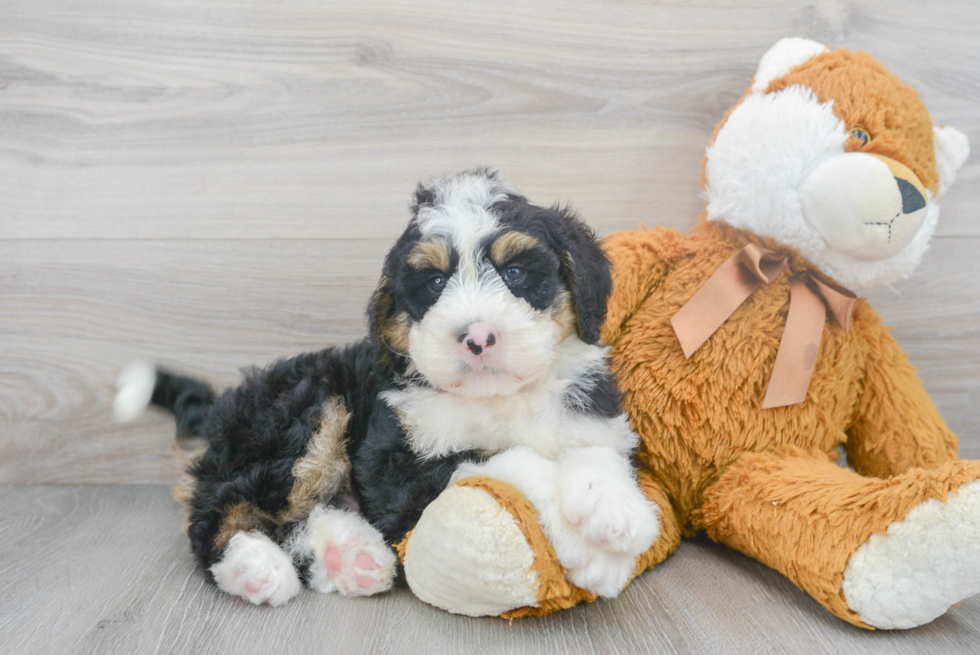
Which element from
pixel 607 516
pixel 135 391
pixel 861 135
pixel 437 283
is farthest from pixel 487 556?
pixel 861 135

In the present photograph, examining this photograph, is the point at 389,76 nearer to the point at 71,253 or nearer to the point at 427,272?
the point at 427,272

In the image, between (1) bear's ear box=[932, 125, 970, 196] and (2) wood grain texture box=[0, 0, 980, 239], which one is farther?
(2) wood grain texture box=[0, 0, 980, 239]

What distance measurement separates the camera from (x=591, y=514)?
1.17 metres

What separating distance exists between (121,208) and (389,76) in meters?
0.89

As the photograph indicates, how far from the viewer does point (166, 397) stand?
69.8 inches

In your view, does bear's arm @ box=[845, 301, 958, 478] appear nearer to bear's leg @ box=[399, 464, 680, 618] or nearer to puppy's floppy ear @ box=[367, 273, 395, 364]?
bear's leg @ box=[399, 464, 680, 618]

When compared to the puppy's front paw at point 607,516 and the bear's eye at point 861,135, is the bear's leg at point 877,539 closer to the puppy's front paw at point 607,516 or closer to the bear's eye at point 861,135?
the puppy's front paw at point 607,516

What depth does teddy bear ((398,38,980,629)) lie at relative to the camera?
55.3 inches

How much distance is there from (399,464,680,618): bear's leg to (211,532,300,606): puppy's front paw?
0.95 feet

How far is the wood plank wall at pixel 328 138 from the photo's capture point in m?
1.97

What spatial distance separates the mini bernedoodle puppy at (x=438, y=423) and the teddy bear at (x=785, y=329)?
0.13 m

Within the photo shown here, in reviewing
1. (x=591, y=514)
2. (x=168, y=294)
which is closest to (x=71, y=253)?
(x=168, y=294)

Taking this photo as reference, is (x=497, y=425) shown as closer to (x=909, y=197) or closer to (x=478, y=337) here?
(x=478, y=337)

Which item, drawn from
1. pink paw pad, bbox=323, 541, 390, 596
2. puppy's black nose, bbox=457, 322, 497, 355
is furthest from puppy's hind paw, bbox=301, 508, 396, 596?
puppy's black nose, bbox=457, 322, 497, 355
